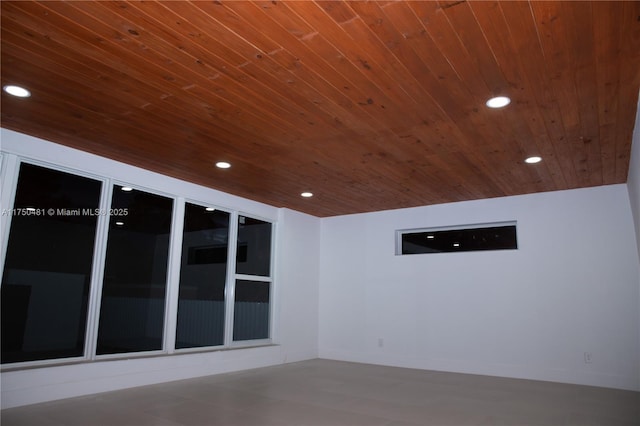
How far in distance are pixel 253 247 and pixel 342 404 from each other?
3035 millimetres

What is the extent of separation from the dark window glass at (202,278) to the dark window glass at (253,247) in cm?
28

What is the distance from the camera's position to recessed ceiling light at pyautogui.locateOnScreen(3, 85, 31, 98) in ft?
9.35

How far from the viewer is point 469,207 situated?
5941 mm

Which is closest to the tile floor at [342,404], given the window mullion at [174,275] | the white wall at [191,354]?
the white wall at [191,354]

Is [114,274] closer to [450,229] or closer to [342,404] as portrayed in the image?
[342,404]

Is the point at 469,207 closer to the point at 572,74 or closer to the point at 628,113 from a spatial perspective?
the point at 628,113

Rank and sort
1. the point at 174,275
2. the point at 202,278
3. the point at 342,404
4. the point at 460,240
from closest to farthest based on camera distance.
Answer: the point at 342,404, the point at 174,275, the point at 202,278, the point at 460,240

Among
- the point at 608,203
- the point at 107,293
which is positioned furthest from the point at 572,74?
the point at 107,293

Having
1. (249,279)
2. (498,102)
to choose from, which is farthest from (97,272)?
(498,102)

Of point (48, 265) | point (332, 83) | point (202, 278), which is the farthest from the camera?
point (202, 278)

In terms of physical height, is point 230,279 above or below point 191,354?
above

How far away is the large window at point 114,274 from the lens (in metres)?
3.73

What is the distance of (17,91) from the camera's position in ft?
9.51

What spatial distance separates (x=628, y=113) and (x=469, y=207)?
2.94m
